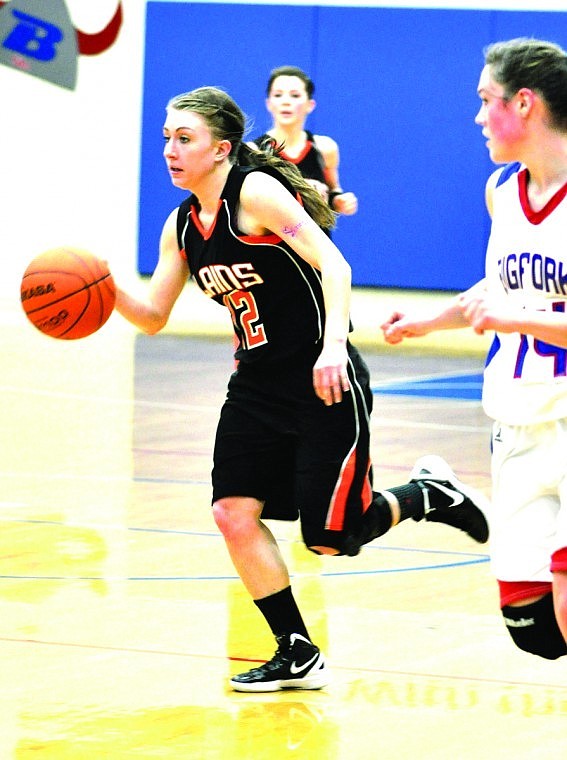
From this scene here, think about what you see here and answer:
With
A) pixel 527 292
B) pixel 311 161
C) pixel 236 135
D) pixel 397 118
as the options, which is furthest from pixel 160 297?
pixel 397 118

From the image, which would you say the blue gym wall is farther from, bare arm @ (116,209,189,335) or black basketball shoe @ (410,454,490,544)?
bare arm @ (116,209,189,335)

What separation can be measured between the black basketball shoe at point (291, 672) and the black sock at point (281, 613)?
4 cm

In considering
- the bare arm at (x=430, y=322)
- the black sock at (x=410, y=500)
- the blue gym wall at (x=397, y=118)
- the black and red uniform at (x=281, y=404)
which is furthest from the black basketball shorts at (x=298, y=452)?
the blue gym wall at (x=397, y=118)

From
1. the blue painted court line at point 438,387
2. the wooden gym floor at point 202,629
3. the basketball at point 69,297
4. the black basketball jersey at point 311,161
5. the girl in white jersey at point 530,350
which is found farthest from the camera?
the blue painted court line at point 438,387

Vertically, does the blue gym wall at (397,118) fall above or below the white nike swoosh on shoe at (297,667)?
above

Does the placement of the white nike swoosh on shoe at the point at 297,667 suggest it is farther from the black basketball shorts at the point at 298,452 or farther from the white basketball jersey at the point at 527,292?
the white basketball jersey at the point at 527,292

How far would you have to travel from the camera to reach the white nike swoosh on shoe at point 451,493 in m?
4.90

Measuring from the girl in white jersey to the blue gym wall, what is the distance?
39.1 ft

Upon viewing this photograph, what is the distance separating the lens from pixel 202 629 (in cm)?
466

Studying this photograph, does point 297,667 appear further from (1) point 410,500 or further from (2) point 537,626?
(2) point 537,626

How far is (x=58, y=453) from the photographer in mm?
7840

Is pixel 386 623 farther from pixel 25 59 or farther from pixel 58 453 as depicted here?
pixel 25 59

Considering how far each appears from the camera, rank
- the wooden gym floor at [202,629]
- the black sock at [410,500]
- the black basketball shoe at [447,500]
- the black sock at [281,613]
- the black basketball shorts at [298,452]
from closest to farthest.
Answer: the wooden gym floor at [202,629] → the black basketball shorts at [298,452] → the black sock at [281,613] → the black sock at [410,500] → the black basketball shoe at [447,500]

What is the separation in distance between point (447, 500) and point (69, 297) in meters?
1.39
